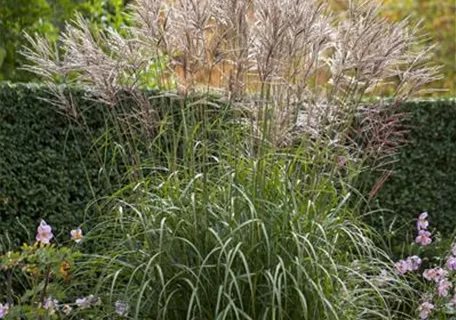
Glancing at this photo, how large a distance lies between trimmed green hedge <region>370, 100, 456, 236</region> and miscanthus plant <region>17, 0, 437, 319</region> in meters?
1.78

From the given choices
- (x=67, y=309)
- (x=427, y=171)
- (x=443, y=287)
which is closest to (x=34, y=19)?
(x=427, y=171)

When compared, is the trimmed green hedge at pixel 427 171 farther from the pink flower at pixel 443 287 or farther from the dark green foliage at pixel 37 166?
the dark green foliage at pixel 37 166

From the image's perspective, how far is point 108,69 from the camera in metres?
4.02

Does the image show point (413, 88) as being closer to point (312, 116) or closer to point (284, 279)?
point (312, 116)

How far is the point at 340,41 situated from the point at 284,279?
1141 mm

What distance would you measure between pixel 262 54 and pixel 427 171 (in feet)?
8.71

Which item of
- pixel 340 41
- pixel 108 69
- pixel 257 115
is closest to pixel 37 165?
pixel 108 69

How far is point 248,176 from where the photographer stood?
3938 mm

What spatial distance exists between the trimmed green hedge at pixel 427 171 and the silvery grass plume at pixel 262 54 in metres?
1.86

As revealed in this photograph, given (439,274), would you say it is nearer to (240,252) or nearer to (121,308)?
(240,252)

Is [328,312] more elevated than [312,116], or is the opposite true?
[312,116]

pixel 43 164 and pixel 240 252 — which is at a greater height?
pixel 240 252

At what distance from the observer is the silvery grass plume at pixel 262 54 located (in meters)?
3.78

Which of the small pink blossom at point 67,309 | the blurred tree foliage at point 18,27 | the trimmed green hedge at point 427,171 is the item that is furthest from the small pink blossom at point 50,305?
A: the blurred tree foliage at point 18,27
